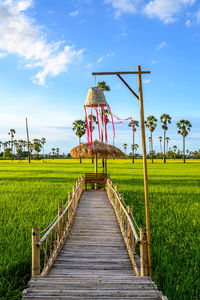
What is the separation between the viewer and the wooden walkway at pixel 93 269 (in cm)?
305

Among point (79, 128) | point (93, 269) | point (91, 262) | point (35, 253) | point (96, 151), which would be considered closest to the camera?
point (35, 253)

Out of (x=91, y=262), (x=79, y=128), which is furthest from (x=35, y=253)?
(x=79, y=128)

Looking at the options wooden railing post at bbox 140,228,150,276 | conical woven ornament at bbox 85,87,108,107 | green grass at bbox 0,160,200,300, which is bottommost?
green grass at bbox 0,160,200,300

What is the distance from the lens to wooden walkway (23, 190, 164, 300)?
3.05 meters

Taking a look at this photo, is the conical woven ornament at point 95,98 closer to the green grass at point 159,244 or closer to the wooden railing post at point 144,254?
the green grass at point 159,244

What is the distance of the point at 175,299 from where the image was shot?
3695 millimetres

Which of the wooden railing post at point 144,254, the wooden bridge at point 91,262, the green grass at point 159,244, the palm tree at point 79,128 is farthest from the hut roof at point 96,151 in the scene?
the palm tree at point 79,128

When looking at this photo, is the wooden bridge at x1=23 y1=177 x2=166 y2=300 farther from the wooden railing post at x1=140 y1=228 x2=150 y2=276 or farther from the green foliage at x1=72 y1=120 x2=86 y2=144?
the green foliage at x1=72 y1=120 x2=86 y2=144

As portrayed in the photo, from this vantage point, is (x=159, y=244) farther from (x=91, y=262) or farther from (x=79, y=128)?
(x=79, y=128)

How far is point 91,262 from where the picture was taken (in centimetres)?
485

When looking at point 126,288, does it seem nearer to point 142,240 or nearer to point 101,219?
point 142,240

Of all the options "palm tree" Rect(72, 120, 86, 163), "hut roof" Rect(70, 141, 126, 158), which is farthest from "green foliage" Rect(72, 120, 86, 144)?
"hut roof" Rect(70, 141, 126, 158)

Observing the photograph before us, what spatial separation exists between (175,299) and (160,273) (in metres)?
0.74

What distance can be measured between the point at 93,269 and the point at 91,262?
298mm
